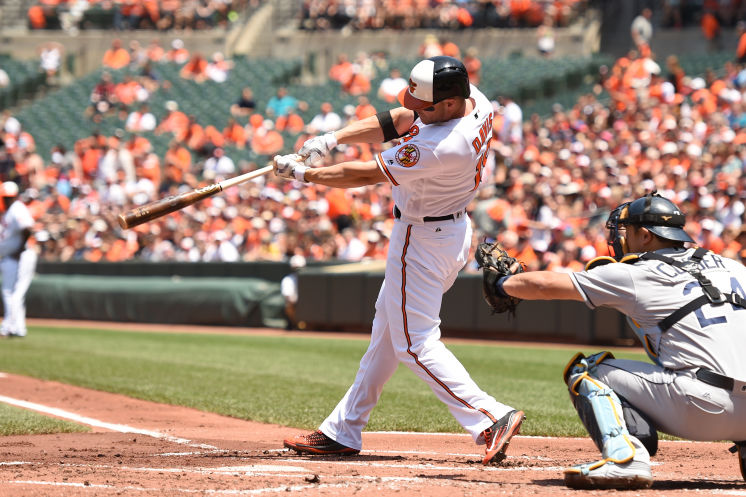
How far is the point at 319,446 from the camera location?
19.3 feet

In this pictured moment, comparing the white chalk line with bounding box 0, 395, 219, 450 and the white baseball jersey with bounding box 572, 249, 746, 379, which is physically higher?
the white baseball jersey with bounding box 572, 249, 746, 379

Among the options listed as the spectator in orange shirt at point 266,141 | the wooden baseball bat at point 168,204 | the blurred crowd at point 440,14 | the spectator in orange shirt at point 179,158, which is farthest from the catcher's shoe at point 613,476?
the blurred crowd at point 440,14

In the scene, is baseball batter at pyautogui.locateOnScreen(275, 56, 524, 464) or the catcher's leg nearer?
the catcher's leg

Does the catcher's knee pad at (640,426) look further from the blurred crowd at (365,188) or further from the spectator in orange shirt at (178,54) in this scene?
the spectator in orange shirt at (178,54)

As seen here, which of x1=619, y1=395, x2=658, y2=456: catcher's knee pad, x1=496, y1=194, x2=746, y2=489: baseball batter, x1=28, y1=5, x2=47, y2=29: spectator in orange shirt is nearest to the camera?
x1=496, y1=194, x2=746, y2=489: baseball batter

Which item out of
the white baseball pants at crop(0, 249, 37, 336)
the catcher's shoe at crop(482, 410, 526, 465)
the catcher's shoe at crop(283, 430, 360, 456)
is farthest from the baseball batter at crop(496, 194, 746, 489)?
the white baseball pants at crop(0, 249, 37, 336)

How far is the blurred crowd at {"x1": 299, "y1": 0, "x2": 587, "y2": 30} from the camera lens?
84.8 feet

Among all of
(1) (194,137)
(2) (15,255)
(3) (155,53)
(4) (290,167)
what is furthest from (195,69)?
(4) (290,167)

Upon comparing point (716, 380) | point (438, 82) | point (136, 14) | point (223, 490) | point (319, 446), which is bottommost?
point (136, 14)

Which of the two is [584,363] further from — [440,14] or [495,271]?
[440,14]

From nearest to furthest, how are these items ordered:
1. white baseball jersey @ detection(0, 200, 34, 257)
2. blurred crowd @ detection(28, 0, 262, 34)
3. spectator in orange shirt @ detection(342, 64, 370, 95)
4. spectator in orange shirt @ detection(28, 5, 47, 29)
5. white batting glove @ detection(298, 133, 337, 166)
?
white batting glove @ detection(298, 133, 337, 166)
white baseball jersey @ detection(0, 200, 34, 257)
spectator in orange shirt @ detection(342, 64, 370, 95)
blurred crowd @ detection(28, 0, 262, 34)
spectator in orange shirt @ detection(28, 5, 47, 29)

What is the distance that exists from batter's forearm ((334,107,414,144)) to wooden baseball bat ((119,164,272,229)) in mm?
485

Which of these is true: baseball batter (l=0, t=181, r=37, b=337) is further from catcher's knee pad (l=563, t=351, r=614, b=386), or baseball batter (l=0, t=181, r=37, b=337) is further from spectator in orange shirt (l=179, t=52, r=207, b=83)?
spectator in orange shirt (l=179, t=52, r=207, b=83)

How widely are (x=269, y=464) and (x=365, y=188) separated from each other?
13.4 m
